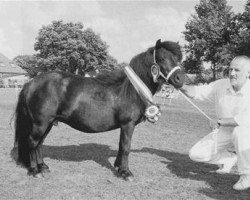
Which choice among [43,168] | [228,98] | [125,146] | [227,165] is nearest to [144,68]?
[125,146]

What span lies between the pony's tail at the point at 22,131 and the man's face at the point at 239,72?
3577mm

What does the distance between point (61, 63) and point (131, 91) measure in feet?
196

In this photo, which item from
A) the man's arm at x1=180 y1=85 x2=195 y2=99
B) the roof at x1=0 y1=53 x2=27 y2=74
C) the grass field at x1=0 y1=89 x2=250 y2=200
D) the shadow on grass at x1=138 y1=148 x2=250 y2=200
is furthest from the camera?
the roof at x1=0 y1=53 x2=27 y2=74

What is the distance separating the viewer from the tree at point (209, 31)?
51.8m

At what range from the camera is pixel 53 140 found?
30.5 ft

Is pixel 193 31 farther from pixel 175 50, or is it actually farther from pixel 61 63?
pixel 175 50

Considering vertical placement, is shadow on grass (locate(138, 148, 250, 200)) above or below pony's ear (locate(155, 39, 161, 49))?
below

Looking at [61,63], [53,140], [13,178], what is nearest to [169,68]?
[13,178]

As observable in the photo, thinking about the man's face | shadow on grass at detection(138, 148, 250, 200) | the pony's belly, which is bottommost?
shadow on grass at detection(138, 148, 250, 200)

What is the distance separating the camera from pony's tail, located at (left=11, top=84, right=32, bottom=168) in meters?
5.82

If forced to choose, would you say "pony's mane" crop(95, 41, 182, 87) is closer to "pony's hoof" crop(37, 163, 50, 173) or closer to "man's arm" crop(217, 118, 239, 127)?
"man's arm" crop(217, 118, 239, 127)

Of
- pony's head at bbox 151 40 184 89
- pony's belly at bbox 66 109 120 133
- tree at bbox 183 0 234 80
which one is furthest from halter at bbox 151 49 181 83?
tree at bbox 183 0 234 80

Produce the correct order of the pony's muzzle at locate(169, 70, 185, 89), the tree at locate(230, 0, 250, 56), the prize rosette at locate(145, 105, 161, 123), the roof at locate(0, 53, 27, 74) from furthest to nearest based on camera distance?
the roof at locate(0, 53, 27, 74) < the tree at locate(230, 0, 250, 56) < the prize rosette at locate(145, 105, 161, 123) < the pony's muzzle at locate(169, 70, 185, 89)

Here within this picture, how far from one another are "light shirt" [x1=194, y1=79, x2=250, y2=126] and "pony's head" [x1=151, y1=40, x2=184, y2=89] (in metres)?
0.85
